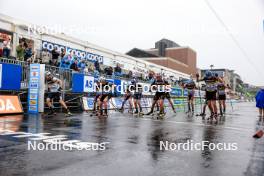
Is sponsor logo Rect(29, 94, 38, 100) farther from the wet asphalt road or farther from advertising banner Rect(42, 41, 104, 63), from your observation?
the wet asphalt road

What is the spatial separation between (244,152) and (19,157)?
13.3 feet

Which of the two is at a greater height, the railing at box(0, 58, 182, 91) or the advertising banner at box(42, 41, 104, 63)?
the advertising banner at box(42, 41, 104, 63)

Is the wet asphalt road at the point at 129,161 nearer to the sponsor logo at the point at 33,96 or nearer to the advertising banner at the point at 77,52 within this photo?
the sponsor logo at the point at 33,96

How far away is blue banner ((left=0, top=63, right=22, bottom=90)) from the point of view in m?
12.7

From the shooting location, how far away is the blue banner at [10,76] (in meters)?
12.7

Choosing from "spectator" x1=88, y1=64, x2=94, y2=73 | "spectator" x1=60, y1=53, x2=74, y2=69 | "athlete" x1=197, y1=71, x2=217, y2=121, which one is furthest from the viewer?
"spectator" x1=88, y1=64, x2=94, y2=73

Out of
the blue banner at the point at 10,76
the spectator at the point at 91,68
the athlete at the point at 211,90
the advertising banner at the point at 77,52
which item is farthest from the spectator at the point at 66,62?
the athlete at the point at 211,90

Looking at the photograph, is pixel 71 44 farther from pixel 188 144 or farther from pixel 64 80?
pixel 188 144

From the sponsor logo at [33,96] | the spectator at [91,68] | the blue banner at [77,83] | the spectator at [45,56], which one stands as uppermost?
the spectator at [45,56]

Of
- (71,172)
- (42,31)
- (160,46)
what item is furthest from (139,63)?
(160,46)

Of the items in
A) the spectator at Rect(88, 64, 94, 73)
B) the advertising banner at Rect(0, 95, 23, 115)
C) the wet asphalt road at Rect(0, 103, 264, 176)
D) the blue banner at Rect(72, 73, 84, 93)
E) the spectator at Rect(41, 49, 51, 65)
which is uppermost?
the spectator at Rect(41, 49, 51, 65)

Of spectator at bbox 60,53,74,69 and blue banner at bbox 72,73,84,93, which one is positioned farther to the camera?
spectator at bbox 60,53,74,69

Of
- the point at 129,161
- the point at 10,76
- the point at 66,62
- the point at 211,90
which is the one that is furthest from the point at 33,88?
the point at 129,161

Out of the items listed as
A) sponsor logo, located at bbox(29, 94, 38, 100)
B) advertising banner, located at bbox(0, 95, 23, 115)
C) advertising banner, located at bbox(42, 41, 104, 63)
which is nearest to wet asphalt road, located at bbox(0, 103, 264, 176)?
advertising banner, located at bbox(0, 95, 23, 115)
